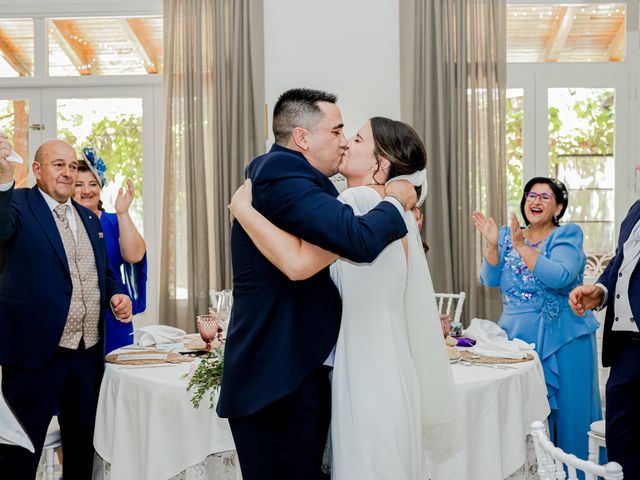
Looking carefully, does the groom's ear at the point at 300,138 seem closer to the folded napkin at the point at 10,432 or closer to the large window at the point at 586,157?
the folded napkin at the point at 10,432

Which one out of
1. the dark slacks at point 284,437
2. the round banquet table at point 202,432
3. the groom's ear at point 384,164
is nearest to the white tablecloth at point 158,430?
the round banquet table at point 202,432

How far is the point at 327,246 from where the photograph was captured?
1.52 metres

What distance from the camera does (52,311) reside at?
8.33ft

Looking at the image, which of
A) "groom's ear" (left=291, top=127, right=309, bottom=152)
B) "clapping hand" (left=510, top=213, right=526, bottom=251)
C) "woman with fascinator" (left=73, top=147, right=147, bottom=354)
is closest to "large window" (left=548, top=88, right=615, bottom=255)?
"clapping hand" (left=510, top=213, right=526, bottom=251)

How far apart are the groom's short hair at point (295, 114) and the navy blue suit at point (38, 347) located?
3.91 ft

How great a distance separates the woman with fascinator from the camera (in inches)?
130

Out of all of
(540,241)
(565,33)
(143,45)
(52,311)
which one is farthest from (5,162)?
(565,33)

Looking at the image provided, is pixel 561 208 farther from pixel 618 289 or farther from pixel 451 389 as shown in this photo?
pixel 451 389

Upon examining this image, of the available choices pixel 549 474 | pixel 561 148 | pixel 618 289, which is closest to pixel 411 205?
pixel 549 474

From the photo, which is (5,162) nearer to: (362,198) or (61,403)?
(61,403)

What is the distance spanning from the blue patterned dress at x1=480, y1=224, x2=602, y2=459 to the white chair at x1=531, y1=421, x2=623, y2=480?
1.79 meters

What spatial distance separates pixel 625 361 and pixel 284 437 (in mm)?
1500

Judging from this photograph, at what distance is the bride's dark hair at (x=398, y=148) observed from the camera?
5.65ft

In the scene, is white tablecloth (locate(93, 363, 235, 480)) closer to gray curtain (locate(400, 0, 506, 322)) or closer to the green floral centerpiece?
the green floral centerpiece
